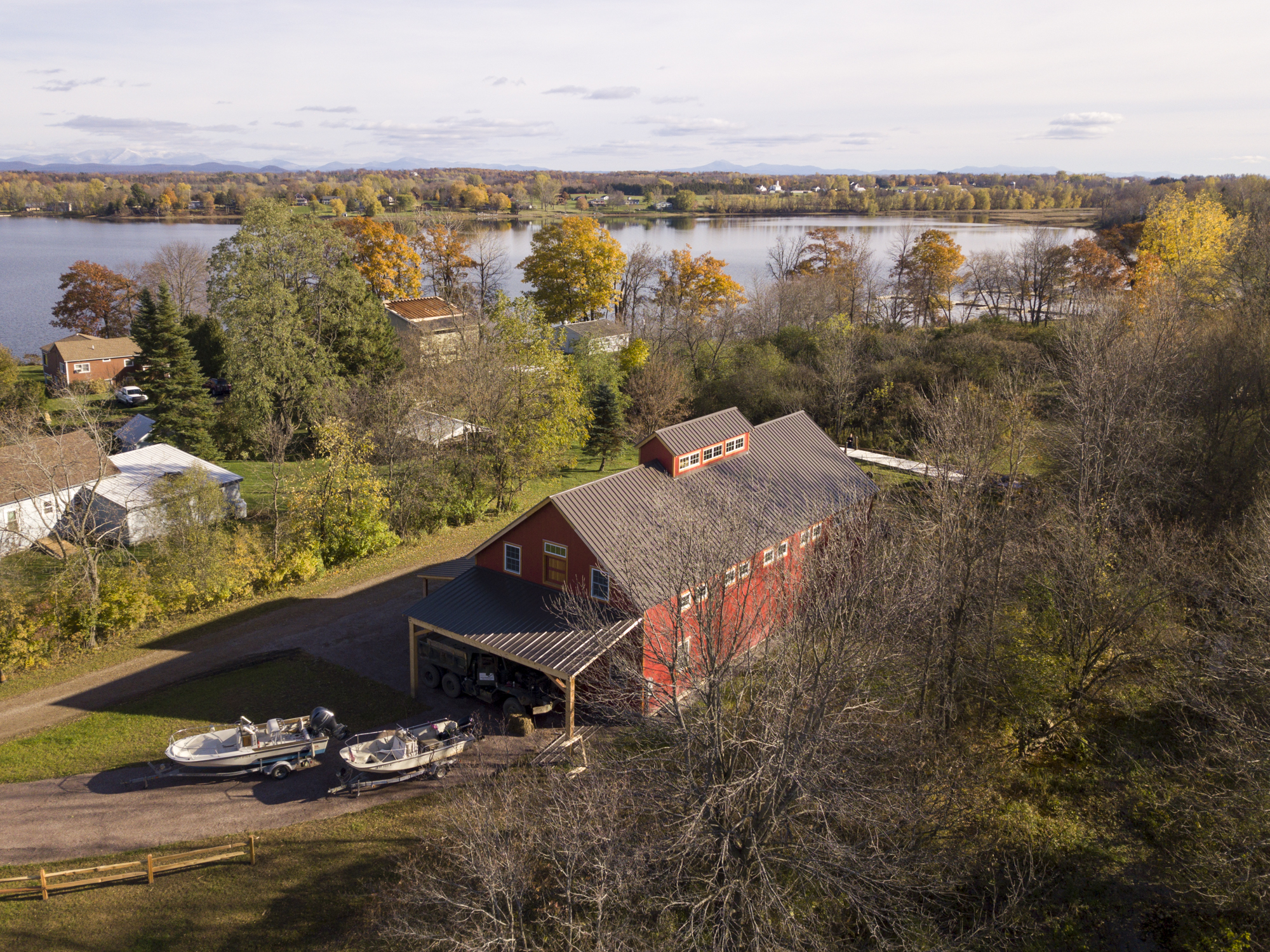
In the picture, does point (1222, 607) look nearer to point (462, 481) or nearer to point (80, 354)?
point (462, 481)

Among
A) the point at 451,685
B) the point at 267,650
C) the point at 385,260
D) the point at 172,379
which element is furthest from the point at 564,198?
the point at 451,685

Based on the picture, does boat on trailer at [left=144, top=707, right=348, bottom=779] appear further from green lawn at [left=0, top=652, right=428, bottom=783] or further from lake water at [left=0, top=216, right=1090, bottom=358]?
lake water at [left=0, top=216, right=1090, bottom=358]

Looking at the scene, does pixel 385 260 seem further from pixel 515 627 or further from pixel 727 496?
pixel 727 496

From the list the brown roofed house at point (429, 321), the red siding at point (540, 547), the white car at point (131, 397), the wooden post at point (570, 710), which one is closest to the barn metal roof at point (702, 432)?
the red siding at point (540, 547)

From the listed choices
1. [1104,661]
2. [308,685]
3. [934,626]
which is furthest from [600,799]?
[1104,661]

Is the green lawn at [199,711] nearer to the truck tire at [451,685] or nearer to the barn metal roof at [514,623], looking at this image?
the truck tire at [451,685]

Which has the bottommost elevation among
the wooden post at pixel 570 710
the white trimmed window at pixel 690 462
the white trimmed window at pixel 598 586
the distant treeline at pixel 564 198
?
the wooden post at pixel 570 710
